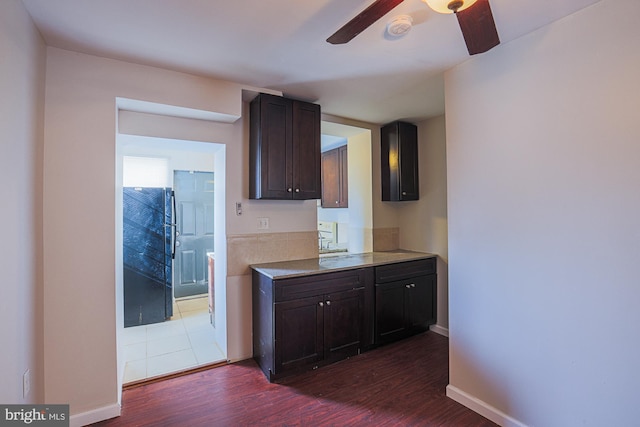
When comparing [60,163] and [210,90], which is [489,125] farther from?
[60,163]

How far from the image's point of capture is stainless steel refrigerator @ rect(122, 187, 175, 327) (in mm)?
3420

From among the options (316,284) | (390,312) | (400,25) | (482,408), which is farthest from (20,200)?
(482,408)

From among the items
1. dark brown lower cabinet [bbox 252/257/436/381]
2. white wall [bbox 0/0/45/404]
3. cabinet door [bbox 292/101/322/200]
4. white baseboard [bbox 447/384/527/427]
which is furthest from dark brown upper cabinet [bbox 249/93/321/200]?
white baseboard [bbox 447/384/527/427]

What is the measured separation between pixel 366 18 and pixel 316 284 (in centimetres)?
189

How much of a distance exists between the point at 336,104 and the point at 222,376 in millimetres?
2688

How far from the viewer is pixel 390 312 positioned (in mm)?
2904

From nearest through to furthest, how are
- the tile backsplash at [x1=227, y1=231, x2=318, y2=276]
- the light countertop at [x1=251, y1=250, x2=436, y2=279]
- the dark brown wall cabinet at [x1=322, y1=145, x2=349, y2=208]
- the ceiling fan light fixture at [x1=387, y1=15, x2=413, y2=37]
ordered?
the ceiling fan light fixture at [x1=387, y1=15, x2=413, y2=37]
the light countertop at [x1=251, y1=250, x2=436, y2=279]
the tile backsplash at [x1=227, y1=231, x2=318, y2=276]
the dark brown wall cabinet at [x1=322, y1=145, x2=349, y2=208]

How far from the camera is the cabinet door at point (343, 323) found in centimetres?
252

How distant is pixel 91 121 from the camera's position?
6.33ft

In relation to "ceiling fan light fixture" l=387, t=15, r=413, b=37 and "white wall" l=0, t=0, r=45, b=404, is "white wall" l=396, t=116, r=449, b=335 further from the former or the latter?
"white wall" l=0, t=0, r=45, b=404

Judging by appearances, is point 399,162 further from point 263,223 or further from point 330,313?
point 330,313

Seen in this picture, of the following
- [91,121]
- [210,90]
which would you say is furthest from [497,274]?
[91,121]

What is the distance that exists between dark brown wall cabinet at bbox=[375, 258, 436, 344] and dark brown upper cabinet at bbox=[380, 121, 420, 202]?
85 cm

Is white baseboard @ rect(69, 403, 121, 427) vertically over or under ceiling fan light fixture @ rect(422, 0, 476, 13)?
under
